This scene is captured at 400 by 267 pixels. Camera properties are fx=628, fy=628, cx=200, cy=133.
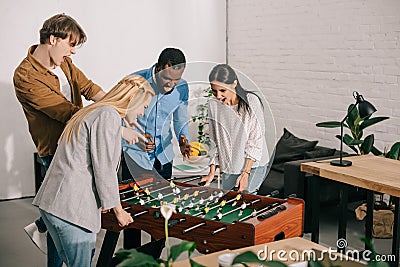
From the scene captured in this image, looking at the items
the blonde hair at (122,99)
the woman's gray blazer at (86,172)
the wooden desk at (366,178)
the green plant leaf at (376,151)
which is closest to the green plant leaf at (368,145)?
the green plant leaf at (376,151)

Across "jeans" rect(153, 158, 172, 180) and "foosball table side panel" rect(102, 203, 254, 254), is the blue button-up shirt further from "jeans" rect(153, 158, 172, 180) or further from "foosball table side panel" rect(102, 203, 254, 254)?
"foosball table side panel" rect(102, 203, 254, 254)

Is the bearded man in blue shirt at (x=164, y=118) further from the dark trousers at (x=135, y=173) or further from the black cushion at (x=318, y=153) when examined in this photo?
the black cushion at (x=318, y=153)

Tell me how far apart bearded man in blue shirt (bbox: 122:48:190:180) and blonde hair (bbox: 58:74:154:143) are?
0.25 meters

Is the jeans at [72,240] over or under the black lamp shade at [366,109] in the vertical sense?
under

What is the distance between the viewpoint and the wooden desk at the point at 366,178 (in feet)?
11.9

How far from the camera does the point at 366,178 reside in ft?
12.2

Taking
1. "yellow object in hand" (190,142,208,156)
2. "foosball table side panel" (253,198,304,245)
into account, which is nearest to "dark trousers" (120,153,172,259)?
"yellow object in hand" (190,142,208,156)

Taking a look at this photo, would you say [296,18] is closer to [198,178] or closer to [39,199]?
[198,178]

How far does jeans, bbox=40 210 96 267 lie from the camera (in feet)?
9.39

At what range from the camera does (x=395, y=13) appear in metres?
5.30

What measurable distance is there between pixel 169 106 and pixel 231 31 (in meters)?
4.22

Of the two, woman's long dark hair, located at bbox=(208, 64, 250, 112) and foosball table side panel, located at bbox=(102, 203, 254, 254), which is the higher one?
woman's long dark hair, located at bbox=(208, 64, 250, 112)

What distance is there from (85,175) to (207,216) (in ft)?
2.18

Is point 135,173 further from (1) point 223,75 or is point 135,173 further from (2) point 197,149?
(1) point 223,75
